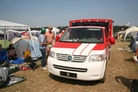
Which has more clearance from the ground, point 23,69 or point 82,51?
point 82,51

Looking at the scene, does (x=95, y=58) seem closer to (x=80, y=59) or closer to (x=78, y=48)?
(x=80, y=59)

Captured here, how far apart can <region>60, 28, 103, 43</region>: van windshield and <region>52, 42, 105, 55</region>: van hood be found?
417 millimetres

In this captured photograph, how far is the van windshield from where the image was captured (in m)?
5.40

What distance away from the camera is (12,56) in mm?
8391

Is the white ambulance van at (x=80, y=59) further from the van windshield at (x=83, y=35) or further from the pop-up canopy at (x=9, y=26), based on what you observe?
the pop-up canopy at (x=9, y=26)

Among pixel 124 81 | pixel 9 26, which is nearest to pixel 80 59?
pixel 124 81

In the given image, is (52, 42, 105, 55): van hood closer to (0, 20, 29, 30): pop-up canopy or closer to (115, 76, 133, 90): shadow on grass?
(115, 76, 133, 90): shadow on grass

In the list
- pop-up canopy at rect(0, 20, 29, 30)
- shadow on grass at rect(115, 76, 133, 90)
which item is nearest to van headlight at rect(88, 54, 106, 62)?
shadow on grass at rect(115, 76, 133, 90)

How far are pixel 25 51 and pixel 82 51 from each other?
5043mm

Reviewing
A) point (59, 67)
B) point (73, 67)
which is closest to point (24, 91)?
point (59, 67)

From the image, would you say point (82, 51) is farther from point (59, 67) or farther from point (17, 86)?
point (17, 86)

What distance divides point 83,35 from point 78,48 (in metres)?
1.09

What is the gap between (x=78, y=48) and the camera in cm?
475

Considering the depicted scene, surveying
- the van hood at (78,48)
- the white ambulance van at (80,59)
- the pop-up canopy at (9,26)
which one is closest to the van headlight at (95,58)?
the white ambulance van at (80,59)
